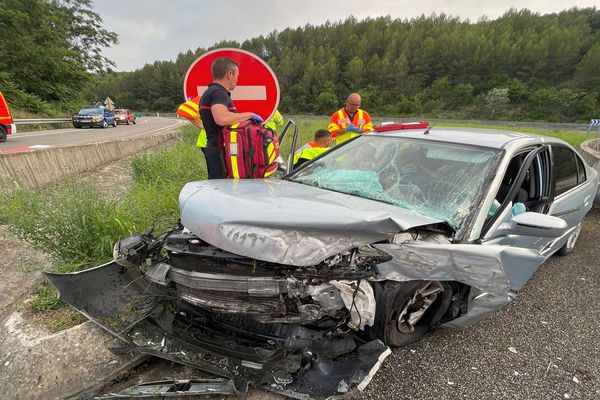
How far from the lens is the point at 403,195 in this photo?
227 centimetres

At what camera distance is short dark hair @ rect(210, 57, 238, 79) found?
2748 mm

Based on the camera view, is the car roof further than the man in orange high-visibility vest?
No

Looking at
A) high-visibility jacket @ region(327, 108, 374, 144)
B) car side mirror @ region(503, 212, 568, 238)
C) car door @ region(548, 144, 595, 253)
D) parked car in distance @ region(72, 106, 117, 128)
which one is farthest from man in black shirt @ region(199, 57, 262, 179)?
parked car in distance @ region(72, 106, 117, 128)

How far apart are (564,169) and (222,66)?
10.8ft

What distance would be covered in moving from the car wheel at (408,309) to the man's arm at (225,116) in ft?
5.77

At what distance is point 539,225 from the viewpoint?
6.32 feet

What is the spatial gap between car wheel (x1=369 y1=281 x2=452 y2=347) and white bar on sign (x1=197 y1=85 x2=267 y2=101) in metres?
2.06

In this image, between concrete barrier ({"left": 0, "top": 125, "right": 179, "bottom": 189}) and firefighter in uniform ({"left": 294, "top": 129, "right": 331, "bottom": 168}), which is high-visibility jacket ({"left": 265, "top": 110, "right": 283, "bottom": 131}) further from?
concrete barrier ({"left": 0, "top": 125, "right": 179, "bottom": 189})

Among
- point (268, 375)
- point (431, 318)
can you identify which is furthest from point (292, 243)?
point (431, 318)

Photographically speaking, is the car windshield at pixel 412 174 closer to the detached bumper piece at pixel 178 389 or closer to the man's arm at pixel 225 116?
the man's arm at pixel 225 116

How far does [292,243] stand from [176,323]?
912 mm

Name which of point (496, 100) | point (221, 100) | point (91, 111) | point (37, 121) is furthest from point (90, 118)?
point (496, 100)

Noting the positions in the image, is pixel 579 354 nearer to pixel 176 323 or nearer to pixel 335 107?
pixel 176 323

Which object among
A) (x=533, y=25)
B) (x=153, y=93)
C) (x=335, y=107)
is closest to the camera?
(x=335, y=107)
